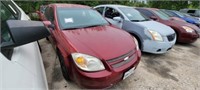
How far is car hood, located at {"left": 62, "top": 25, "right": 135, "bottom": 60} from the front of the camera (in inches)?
84.2

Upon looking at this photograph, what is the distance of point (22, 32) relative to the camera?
39.9 inches

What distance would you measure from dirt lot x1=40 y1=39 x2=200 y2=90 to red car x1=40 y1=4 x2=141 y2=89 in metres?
0.43

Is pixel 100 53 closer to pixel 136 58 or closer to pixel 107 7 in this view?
pixel 136 58

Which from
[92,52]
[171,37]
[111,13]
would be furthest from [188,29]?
[92,52]

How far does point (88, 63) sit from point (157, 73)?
192 centimetres

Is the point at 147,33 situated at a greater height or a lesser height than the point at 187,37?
greater

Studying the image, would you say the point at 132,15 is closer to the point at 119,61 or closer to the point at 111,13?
the point at 111,13

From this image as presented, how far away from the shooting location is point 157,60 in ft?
12.6

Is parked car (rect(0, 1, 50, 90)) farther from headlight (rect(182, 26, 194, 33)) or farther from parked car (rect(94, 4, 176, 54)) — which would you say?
headlight (rect(182, 26, 194, 33))

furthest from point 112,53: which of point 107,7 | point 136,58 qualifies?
point 107,7

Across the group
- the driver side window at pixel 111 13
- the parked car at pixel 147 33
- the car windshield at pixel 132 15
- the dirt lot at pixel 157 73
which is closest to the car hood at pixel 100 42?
the dirt lot at pixel 157 73

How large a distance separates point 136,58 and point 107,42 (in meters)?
0.60

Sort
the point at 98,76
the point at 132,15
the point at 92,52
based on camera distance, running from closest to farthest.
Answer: the point at 98,76, the point at 92,52, the point at 132,15

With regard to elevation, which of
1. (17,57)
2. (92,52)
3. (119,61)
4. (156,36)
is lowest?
(156,36)
